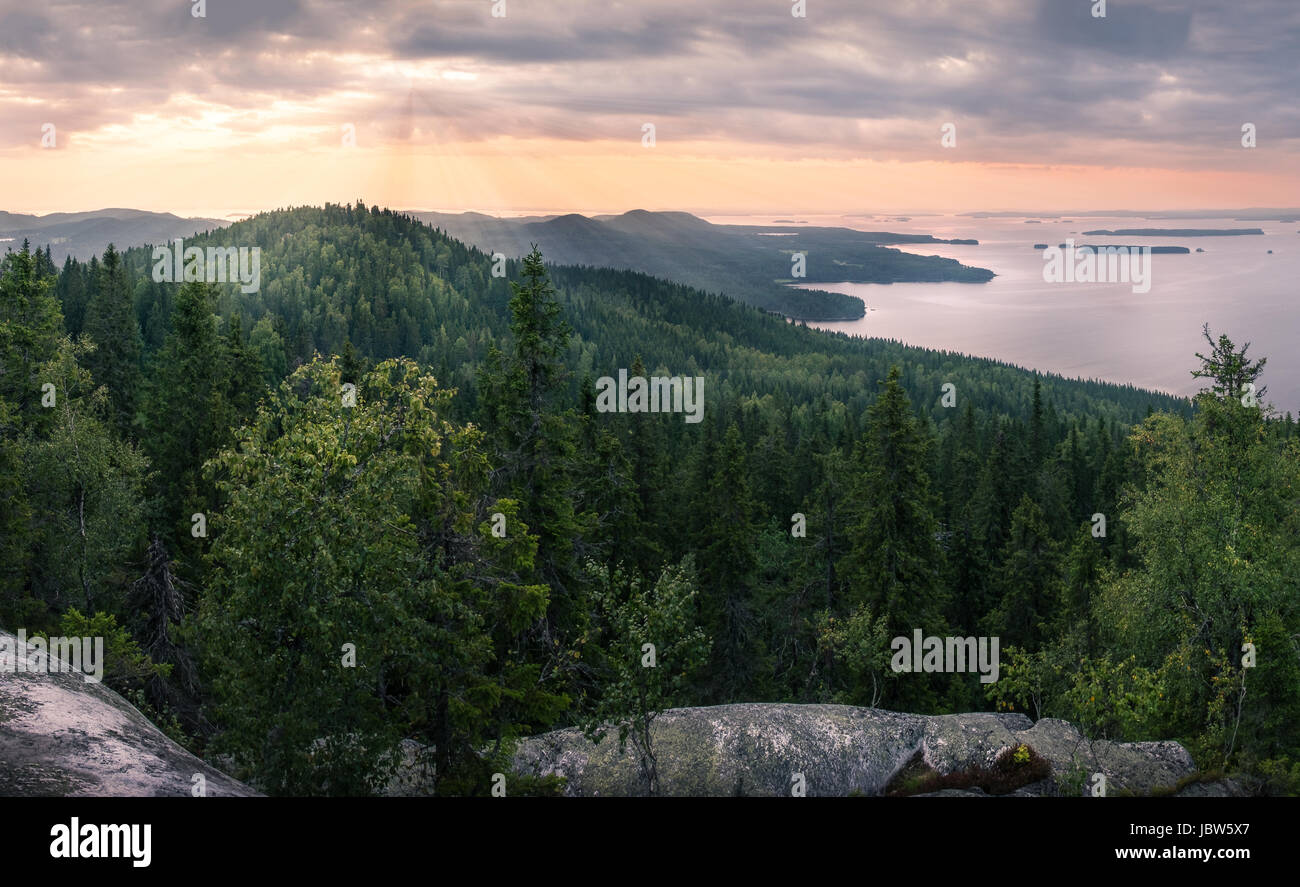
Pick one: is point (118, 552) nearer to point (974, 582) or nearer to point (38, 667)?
point (38, 667)

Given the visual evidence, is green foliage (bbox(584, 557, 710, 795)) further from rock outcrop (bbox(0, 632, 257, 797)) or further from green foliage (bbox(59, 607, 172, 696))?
green foliage (bbox(59, 607, 172, 696))

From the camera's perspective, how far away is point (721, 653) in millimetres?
Answer: 41375

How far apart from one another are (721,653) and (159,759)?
29786mm

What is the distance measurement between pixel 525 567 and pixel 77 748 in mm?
Result: 11165

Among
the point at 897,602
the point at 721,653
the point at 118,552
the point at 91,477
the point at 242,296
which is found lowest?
the point at 721,653

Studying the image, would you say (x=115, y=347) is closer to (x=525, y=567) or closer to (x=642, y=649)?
(x=525, y=567)

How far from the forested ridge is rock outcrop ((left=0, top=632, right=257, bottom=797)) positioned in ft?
4.28

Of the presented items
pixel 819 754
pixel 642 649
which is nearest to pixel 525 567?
pixel 642 649

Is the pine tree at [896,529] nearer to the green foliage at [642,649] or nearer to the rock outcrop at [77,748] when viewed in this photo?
the green foliage at [642,649]

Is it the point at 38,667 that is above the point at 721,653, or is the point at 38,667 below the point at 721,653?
above

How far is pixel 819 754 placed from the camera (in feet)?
77.8

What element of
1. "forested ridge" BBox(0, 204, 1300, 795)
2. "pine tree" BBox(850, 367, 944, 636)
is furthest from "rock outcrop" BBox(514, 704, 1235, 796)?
"pine tree" BBox(850, 367, 944, 636)

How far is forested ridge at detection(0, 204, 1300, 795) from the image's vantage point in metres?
15.8
